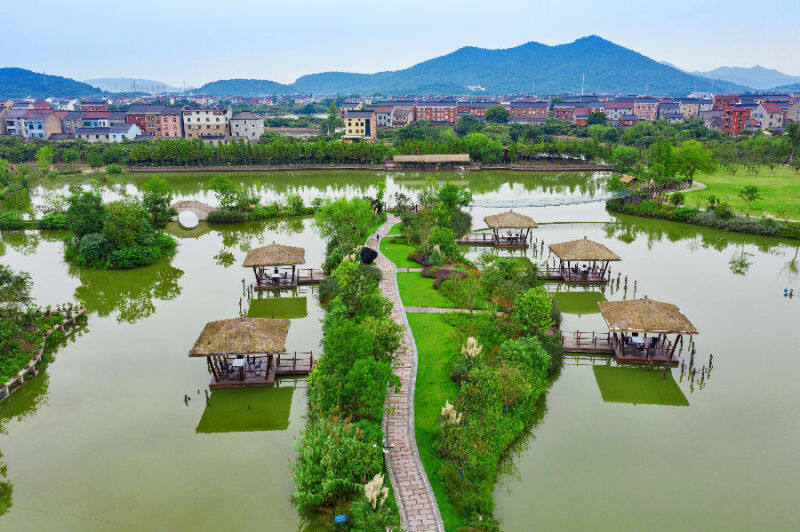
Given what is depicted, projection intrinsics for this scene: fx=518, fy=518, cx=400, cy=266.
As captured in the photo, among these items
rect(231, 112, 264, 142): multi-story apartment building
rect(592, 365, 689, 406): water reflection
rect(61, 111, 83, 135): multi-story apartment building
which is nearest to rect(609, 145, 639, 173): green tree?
rect(592, 365, 689, 406): water reflection

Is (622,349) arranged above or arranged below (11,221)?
below

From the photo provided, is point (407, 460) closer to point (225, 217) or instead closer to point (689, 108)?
point (225, 217)

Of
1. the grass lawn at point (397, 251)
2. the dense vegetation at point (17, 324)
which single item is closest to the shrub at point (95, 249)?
the dense vegetation at point (17, 324)

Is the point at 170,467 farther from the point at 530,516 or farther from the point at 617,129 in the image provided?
the point at 617,129

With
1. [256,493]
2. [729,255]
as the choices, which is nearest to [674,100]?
[729,255]

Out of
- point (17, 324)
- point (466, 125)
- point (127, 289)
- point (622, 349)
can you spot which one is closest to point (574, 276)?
point (622, 349)

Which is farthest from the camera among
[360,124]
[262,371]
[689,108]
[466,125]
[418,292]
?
[689,108]

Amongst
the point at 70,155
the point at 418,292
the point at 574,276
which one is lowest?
the point at 418,292

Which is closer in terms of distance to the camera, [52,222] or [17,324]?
[17,324]
